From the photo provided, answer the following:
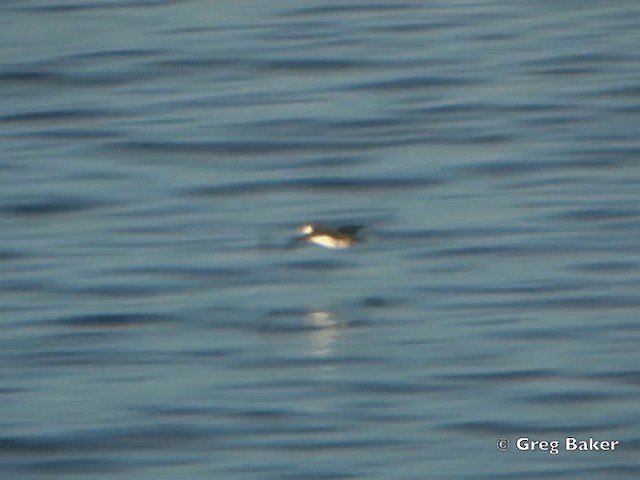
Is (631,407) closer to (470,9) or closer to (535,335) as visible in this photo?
(535,335)

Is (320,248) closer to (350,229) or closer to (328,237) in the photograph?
(350,229)

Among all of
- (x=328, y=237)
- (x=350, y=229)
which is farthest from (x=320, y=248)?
(x=328, y=237)

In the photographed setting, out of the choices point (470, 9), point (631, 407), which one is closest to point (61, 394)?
point (631, 407)

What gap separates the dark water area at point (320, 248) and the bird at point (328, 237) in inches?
2.9

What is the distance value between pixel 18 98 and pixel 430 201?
11.7 ft

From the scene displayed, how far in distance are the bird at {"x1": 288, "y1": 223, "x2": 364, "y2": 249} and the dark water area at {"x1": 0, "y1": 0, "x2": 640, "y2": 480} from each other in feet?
0.24

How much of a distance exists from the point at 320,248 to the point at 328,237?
1.17 feet

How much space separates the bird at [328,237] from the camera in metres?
10.6

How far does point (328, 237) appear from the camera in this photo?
1062cm

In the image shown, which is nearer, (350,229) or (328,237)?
(328,237)

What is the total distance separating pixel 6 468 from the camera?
855 cm

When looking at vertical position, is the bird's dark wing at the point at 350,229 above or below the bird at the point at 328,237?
above

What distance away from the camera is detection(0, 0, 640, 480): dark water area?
8672 millimetres

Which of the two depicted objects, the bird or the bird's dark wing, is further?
the bird's dark wing
